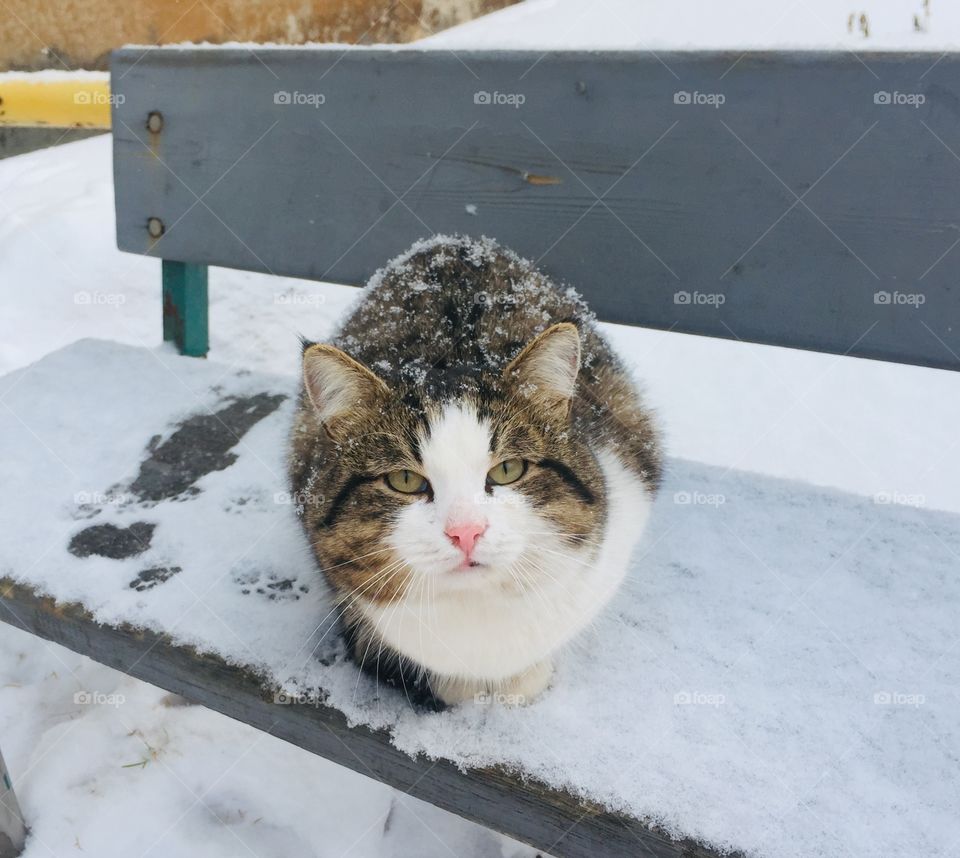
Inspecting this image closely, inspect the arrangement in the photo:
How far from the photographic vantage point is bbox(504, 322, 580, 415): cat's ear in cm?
114

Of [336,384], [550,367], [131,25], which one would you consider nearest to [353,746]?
[336,384]

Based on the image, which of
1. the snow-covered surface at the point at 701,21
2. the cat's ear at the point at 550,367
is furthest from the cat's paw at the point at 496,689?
the snow-covered surface at the point at 701,21

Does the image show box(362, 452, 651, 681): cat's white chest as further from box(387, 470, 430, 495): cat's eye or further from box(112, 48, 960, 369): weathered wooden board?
box(112, 48, 960, 369): weathered wooden board

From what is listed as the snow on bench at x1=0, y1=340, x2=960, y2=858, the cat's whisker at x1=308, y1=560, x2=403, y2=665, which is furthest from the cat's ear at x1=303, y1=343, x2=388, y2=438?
the snow on bench at x1=0, y1=340, x2=960, y2=858

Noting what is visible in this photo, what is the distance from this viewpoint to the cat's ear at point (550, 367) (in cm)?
114

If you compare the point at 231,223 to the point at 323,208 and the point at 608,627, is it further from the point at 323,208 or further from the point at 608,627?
the point at 608,627

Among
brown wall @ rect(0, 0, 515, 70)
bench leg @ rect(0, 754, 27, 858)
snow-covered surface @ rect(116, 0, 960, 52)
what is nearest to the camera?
bench leg @ rect(0, 754, 27, 858)

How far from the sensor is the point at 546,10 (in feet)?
20.3

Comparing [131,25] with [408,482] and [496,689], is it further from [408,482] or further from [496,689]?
[496,689]

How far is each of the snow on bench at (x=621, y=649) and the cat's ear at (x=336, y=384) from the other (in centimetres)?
42

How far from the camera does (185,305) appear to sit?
2.57m

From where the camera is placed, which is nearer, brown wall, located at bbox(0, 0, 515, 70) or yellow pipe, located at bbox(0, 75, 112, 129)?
yellow pipe, located at bbox(0, 75, 112, 129)

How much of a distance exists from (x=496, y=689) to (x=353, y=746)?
9.8 inches

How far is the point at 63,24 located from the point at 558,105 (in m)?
4.55
